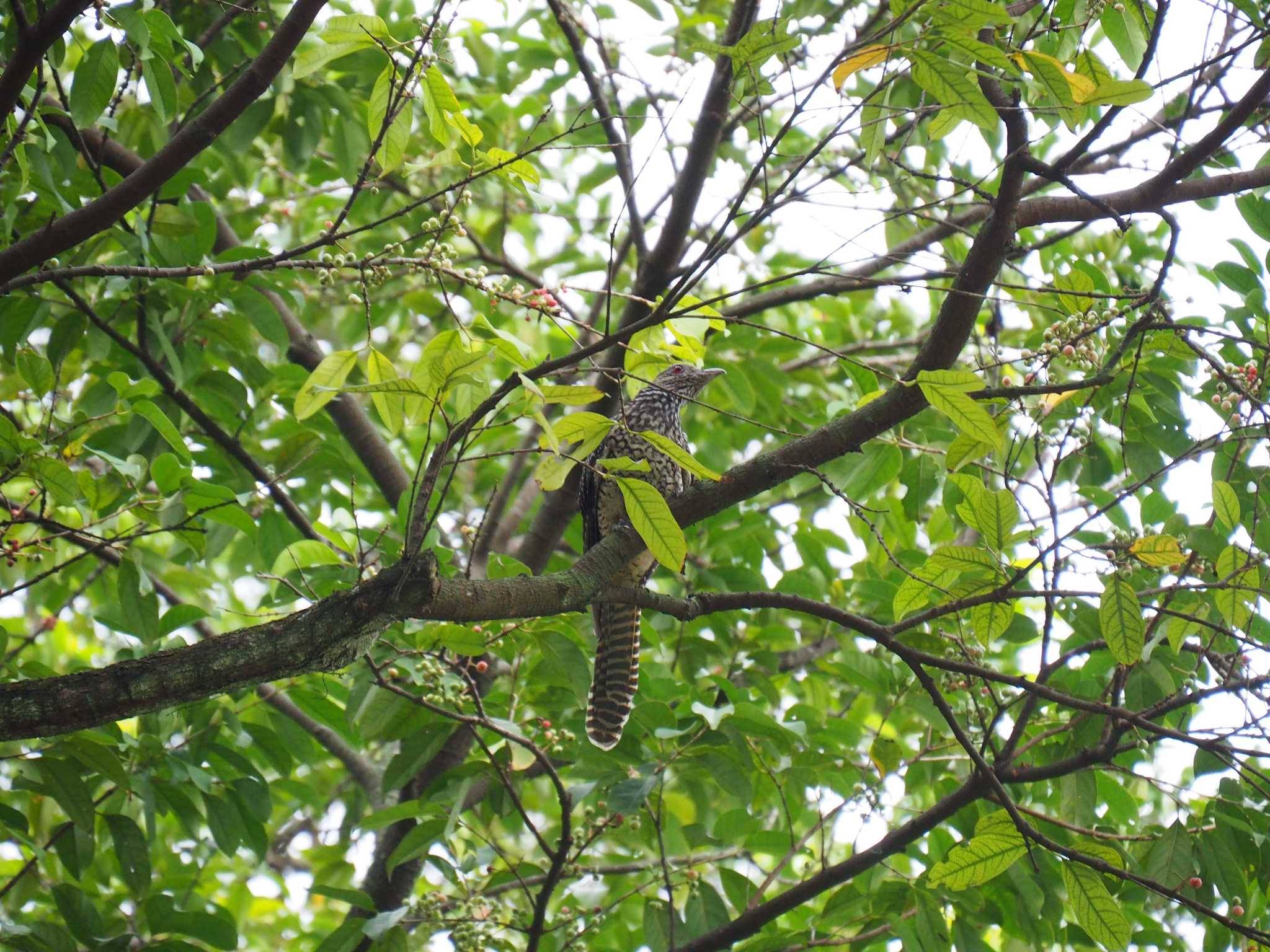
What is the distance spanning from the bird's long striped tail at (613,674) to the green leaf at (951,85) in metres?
2.61

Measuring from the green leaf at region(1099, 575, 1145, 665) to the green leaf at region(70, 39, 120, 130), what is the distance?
2783mm

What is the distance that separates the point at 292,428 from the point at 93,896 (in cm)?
191

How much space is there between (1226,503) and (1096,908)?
3.54ft

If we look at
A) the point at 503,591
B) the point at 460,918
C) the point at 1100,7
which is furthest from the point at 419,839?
the point at 1100,7

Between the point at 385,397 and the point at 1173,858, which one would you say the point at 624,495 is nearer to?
the point at 385,397

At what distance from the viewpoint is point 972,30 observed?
2170 millimetres

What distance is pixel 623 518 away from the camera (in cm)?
480

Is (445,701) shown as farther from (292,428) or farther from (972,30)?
(972,30)

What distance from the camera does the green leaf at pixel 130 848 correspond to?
3783mm

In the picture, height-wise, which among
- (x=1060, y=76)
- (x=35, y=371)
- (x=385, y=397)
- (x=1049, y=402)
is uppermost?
(x=35, y=371)

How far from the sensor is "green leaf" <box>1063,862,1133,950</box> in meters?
2.92

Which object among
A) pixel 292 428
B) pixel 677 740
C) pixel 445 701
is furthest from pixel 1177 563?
pixel 292 428

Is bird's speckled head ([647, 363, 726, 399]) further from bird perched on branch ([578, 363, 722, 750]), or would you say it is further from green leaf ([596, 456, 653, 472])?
green leaf ([596, 456, 653, 472])

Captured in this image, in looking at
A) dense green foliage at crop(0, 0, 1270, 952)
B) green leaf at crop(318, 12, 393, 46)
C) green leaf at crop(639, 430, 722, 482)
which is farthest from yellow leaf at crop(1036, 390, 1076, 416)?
green leaf at crop(318, 12, 393, 46)
